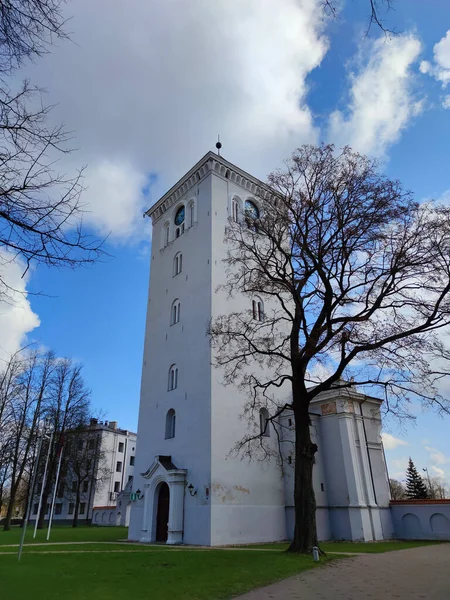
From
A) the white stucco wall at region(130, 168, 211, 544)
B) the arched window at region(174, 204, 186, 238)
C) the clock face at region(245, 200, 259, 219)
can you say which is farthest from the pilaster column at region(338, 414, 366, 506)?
the arched window at region(174, 204, 186, 238)

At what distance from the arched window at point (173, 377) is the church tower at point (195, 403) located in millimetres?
64

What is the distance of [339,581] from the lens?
909 centimetres

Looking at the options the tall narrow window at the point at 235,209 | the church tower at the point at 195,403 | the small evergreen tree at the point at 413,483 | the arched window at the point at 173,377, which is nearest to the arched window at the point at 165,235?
the church tower at the point at 195,403

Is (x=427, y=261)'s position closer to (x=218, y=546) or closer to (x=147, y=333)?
(x=218, y=546)

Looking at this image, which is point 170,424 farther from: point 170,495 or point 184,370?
point 170,495

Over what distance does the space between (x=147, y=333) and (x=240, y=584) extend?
802 inches

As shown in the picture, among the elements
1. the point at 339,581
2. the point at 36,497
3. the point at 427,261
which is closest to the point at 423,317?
the point at 427,261

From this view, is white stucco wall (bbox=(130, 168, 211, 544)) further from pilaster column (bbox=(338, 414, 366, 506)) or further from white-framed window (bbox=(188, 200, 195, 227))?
pilaster column (bbox=(338, 414, 366, 506))

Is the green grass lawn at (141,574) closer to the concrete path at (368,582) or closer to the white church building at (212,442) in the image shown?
the concrete path at (368,582)

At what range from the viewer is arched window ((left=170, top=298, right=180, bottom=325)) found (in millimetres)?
26070

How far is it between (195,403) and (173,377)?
10.4 feet

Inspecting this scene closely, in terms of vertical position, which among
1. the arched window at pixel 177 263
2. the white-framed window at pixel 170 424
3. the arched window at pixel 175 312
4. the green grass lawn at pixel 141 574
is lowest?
the green grass lawn at pixel 141 574

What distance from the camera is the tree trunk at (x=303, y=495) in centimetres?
1362

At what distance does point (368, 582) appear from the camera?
892cm
